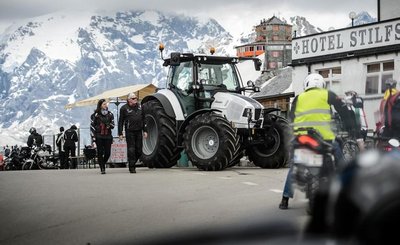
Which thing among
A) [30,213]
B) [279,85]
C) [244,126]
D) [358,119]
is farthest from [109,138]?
[279,85]

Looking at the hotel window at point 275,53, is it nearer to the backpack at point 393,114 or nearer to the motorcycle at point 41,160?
the motorcycle at point 41,160

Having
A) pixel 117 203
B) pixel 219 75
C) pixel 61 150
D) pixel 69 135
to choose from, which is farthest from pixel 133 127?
pixel 61 150

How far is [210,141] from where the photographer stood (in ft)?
47.6

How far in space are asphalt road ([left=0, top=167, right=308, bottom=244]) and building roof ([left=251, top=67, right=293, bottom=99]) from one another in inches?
1384

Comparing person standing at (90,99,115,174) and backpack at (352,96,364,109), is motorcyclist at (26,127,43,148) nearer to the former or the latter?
person standing at (90,99,115,174)

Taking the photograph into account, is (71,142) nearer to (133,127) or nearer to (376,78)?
(133,127)

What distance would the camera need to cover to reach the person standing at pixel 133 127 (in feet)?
46.5

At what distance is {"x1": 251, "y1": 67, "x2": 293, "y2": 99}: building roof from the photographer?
4785 cm

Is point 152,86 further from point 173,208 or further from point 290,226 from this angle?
point 290,226

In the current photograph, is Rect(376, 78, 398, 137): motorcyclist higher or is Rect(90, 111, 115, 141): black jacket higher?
Rect(376, 78, 398, 137): motorcyclist

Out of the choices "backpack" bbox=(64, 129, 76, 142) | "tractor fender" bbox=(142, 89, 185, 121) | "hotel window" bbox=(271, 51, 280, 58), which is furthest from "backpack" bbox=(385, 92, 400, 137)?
"hotel window" bbox=(271, 51, 280, 58)

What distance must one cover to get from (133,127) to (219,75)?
295 centimetres

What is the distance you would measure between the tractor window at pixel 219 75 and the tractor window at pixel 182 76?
0.97ft

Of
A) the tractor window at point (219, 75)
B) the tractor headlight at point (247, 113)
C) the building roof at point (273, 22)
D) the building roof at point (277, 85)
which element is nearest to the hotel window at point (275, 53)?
the building roof at point (277, 85)
